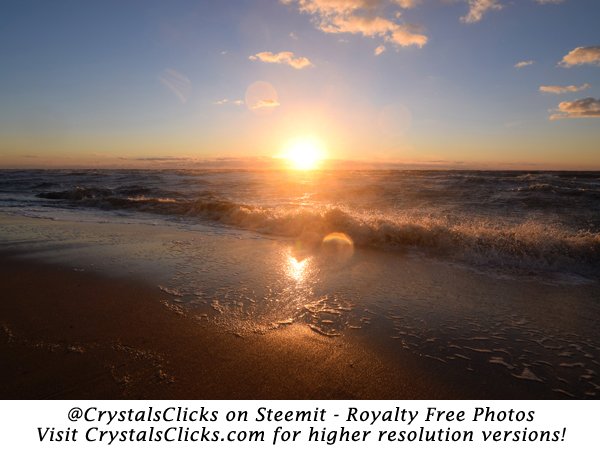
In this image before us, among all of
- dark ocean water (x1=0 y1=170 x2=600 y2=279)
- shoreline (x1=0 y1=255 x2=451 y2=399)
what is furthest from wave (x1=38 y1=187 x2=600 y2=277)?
shoreline (x1=0 y1=255 x2=451 y2=399)

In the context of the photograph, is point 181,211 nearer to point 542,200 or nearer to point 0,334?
point 0,334

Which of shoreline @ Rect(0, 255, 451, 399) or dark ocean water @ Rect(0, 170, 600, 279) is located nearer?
shoreline @ Rect(0, 255, 451, 399)

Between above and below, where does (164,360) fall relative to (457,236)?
below

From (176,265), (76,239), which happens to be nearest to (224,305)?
(176,265)

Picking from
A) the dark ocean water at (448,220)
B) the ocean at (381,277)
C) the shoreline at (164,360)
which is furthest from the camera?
the dark ocean water at (448,220)

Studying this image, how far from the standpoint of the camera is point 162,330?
13.6 ft

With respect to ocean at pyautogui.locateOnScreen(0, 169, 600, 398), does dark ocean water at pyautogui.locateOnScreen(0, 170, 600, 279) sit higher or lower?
higher

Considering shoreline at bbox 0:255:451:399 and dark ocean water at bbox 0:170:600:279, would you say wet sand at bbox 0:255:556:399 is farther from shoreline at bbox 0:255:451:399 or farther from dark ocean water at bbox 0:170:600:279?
dark ocean water at bbox 0:170:600:279

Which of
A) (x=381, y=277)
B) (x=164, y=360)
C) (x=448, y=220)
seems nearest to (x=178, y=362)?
(x=164, y=360)

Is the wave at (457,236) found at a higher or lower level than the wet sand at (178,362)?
higher

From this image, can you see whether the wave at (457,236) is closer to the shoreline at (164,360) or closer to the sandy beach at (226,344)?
the sandy beach at (226,344)

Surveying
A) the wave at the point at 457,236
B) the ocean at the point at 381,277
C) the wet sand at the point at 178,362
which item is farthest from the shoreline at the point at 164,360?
the wave at the point at 457,236

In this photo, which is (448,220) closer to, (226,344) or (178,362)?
(226,344)
